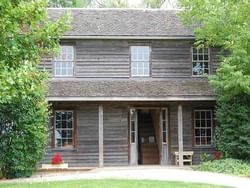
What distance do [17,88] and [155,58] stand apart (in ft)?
36.7

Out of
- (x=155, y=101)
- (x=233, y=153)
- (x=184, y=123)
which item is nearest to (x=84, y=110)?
(x=155, y=101)

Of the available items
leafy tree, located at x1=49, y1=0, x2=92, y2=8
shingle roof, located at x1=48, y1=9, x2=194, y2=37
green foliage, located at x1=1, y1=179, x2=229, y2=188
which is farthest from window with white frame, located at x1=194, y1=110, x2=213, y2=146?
leafy tree, located at x1=49, y1=0, x2=92, y2=8

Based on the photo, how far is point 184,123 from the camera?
21984mm

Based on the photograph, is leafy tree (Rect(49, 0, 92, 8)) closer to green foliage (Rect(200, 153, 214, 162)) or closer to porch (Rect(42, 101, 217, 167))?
porch (Rect(42, 101, 217, 167))

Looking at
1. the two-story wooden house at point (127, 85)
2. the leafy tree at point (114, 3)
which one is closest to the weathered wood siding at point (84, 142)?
the two-story wooden house at point (127, 85)

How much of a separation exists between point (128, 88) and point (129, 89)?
14 cm

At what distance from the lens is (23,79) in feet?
37.9

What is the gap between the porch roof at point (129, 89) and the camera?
1994cm

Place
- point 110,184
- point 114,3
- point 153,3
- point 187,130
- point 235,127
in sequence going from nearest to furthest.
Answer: point 110,184 < point 235,127 < point 187,130 < point 153,3 < point 114,3

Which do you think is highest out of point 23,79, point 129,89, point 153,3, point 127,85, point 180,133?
point 153,3

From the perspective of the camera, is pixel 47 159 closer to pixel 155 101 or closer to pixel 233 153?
pixel 155 101

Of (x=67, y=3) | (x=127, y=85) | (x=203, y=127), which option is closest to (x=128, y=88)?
(x=127, y=85)

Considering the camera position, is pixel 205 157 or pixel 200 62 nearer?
pixel 205 157

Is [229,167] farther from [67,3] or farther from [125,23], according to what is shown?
[67,3]
